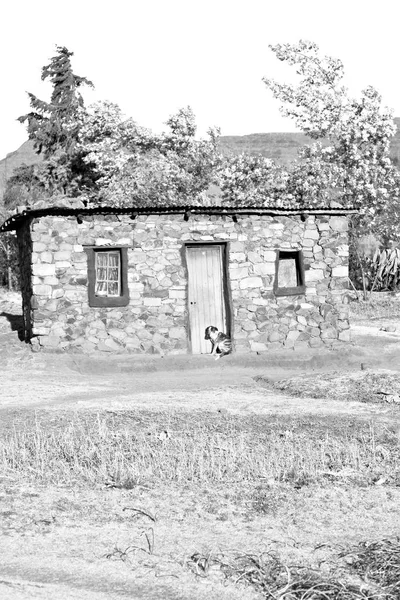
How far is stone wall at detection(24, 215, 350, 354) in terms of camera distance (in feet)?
55.5

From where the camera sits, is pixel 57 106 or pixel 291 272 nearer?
pixel 291 272

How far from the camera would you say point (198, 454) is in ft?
30.7

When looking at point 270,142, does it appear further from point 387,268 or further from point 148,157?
point 387,268

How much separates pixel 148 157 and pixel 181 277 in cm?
1703

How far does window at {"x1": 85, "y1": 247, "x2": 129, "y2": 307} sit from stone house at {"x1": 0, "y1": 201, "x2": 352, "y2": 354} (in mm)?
18

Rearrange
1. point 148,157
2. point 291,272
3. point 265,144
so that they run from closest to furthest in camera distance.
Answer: point 291,272
point 148,157
point 265,144

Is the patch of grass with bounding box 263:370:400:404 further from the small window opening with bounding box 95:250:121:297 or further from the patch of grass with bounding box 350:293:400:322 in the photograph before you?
the patch of grass with bounding box 350:293:400:322

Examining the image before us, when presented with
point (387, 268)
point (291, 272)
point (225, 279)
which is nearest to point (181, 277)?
point (225, 279)

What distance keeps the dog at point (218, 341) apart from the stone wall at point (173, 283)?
0.63 feet

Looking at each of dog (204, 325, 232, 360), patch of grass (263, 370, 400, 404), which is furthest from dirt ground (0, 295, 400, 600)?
dog (204, 325, 232, 360)

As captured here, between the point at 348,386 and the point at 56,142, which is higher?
the point at 56,142

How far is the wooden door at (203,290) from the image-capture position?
17.6 metres

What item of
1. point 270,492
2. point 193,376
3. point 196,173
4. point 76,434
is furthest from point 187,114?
point 270,492

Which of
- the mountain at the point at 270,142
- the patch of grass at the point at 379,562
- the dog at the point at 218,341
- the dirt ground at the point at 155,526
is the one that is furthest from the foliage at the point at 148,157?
the mountain at the point at 270,142
